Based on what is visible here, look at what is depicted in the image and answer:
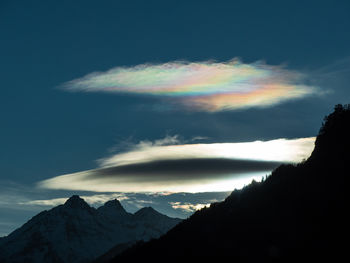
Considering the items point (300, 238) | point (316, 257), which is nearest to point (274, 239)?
point (300, 238)

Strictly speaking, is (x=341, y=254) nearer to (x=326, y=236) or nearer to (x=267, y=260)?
(x=326, y=236)

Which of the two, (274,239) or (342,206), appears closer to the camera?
(342,206)

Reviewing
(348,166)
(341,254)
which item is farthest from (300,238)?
(348,166)

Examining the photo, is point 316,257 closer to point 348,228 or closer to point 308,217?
point 348,228

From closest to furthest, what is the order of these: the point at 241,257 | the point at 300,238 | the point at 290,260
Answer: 1. the point at 290,260
2. the point at 300,238
3. the point at 241,257

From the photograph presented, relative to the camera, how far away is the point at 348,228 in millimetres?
169375

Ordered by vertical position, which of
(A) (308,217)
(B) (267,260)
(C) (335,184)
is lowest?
(B) (267,260)

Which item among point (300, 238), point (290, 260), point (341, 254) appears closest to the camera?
point (341, 254)

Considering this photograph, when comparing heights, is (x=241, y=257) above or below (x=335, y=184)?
below

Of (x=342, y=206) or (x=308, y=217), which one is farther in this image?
(x=308, y=217)

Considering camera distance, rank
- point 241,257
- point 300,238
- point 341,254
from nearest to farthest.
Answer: point 341,254, point 300,238, point 241,257

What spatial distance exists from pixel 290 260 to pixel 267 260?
10.8 m

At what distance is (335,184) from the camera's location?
192750 millimetres

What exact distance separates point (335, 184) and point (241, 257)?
49.0 meters
